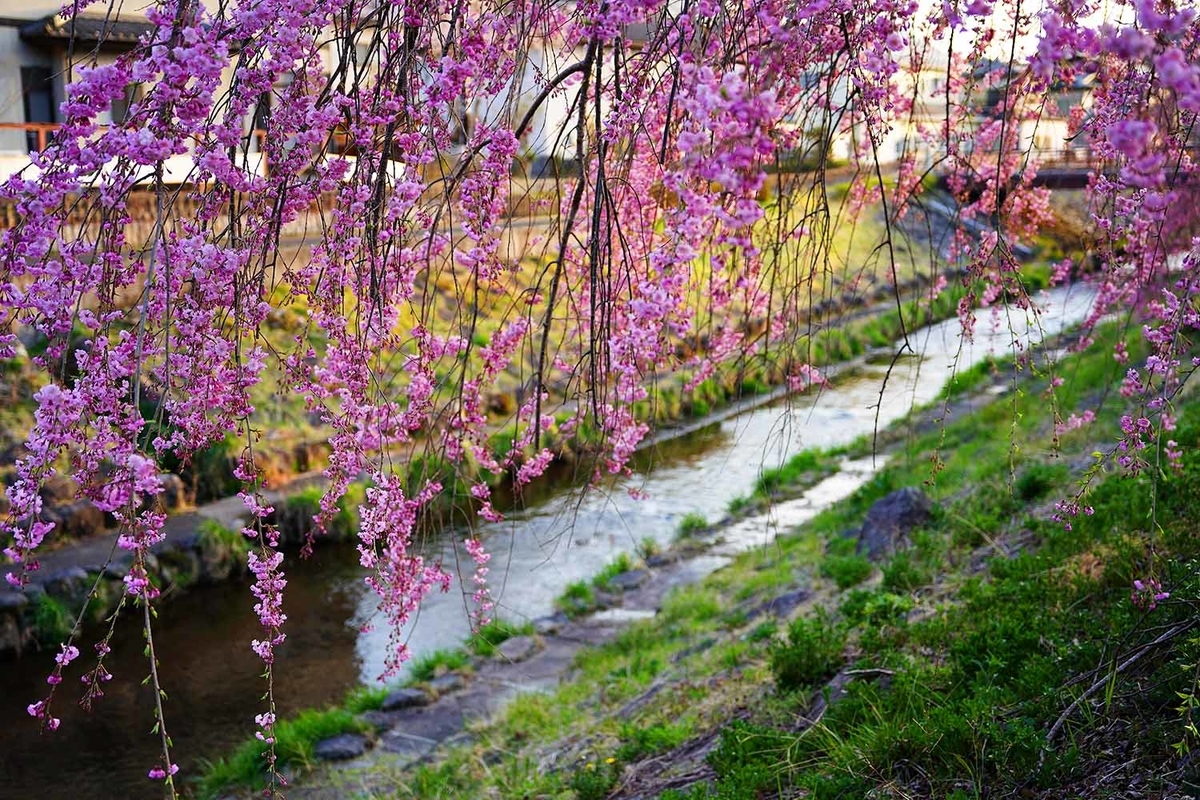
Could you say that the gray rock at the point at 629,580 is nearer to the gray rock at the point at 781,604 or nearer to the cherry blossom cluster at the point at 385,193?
the gray rock at the point at 781,604

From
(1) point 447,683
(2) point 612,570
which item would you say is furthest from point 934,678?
(2) point 612,570

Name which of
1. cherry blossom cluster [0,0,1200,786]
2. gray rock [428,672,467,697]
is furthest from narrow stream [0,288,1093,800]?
cherry blossom cluster [0,0,1200,786]

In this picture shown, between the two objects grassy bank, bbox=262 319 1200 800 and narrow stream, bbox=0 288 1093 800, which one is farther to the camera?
narrow stream, bbox=0 288 1093 800

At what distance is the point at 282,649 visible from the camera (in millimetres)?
A: 7594

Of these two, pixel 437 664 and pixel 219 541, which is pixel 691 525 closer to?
pixel 437 664

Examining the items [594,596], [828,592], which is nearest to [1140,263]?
[828,592]

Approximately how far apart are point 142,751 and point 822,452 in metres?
7.19

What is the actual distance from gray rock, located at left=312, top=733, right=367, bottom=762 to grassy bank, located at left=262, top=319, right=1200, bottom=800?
29 cm

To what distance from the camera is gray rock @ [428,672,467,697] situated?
6696 millimetres

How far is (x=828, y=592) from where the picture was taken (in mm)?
6094

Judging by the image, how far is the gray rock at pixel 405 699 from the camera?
6.52 metres

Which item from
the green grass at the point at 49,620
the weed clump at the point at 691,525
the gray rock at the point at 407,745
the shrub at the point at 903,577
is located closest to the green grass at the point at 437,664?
the gray rock at the point at 407,745

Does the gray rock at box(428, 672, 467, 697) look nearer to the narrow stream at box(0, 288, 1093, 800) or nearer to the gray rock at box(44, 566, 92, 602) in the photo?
the narrow stream at box(0, 288, 1093, 800)

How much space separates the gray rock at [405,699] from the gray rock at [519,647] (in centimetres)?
67
